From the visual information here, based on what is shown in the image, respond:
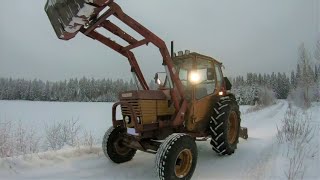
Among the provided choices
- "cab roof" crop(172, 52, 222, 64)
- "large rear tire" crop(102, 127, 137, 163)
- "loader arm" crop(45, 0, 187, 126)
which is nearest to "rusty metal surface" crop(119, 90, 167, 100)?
"loader arm" crop(45, 0, 187, 126)

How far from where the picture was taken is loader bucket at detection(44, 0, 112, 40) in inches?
175

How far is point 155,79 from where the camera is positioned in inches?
293

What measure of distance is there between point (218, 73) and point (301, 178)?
3155mm

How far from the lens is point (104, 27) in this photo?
544cm

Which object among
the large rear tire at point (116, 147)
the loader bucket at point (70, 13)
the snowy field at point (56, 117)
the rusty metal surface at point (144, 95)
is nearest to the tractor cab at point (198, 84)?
the rusty metal surface at point (144, 95)

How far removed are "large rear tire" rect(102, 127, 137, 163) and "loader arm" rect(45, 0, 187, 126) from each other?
1.29 metres

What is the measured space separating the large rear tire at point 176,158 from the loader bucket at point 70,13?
2.31 meters

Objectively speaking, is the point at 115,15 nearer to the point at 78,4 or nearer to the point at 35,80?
the point at 78,4

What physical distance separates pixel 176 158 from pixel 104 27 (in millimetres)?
2568

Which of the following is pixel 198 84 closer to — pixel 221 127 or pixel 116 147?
pixel 221 127

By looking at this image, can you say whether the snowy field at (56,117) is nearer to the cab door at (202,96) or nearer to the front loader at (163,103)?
the front loader at (163,103)

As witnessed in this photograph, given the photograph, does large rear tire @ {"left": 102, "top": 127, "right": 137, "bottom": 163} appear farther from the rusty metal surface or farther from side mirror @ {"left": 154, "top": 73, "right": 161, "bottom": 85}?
side mirror @ {"left": 154, "top": 73, "right": 161, "bottom": 85}

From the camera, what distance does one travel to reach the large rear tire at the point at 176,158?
4.78 m

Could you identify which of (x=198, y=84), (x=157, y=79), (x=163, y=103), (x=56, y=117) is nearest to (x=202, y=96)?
(x=198, y=84)
